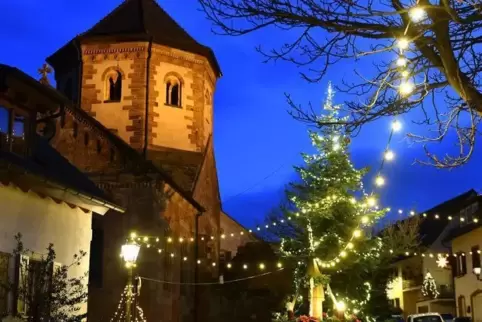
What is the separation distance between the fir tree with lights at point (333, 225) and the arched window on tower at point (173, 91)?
9.21 metres

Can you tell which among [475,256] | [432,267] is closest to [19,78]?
[475,256]

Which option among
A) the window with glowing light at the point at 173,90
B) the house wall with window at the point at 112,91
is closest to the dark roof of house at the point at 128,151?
the house wall with window at the point at 112,91

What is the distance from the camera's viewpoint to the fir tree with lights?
25.3m

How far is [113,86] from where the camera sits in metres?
33.7

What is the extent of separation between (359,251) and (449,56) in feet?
60.2

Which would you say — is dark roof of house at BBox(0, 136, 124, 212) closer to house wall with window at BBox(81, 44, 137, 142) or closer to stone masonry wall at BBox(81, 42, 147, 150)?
stone masonry wall at BBox(81, 42, 147, 150)

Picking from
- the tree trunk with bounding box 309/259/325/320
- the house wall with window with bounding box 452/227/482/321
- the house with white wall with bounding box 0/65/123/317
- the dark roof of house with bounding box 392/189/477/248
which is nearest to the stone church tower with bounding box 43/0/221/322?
the tree trunk with bounding box 309/259/325/320

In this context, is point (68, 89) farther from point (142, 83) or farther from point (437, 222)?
point (437, 222)

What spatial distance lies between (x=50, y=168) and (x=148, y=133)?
59.5 feet

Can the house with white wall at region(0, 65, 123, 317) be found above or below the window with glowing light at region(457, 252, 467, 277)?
below

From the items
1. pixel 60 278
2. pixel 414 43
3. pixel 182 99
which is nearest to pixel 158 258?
pixel 182 99

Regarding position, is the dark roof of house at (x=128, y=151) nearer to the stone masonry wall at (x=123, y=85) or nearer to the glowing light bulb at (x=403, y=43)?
the stone masonry wall at (x=123, y=85)

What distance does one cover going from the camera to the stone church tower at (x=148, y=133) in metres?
28.0

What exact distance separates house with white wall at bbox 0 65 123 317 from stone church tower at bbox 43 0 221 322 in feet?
37.6
